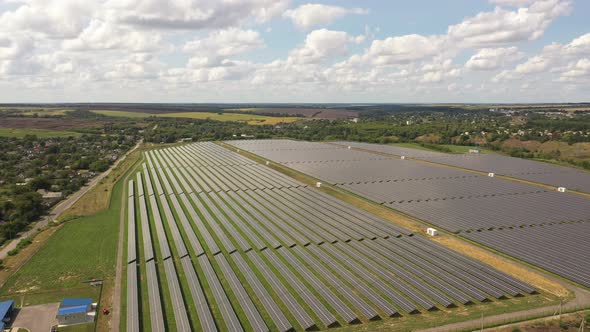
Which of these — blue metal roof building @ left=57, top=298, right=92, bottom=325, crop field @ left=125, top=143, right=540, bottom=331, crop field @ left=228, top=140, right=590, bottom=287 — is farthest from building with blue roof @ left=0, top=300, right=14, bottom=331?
crop field @ left=228, top=140, right=590, bottom=287

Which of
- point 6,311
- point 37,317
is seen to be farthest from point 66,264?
point 6,311

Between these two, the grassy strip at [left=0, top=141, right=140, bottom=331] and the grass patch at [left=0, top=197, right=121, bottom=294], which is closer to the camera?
the grassy strip at [left=0, top=141, right=140, bottom=331]

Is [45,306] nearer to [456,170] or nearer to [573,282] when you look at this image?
[573,282]

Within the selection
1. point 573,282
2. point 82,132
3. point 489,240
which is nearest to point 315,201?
point 489,240

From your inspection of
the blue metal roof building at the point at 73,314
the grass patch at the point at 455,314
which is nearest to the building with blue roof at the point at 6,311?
the blue metal roof building at the point at 73,314

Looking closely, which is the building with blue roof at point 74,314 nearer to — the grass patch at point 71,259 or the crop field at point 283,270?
the crop field at point 283,270

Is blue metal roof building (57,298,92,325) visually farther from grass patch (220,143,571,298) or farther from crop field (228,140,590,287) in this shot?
crop field (228,140,590,287)
